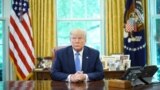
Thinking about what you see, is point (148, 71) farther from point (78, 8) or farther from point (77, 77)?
point (78, 8)

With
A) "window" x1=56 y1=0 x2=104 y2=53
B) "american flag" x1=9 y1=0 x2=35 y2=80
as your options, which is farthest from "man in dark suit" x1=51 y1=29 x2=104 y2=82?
"window" x1=56 y1=0 x2=104 y2=53

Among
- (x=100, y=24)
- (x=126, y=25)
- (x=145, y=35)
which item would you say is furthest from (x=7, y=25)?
(x=145, y=35)

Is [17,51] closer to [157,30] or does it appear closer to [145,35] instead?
[145,35]

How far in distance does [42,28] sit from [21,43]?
52 cm

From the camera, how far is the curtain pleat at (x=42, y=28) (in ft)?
17.9

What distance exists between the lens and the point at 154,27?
19.1 ft

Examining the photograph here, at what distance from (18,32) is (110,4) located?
1.81 m

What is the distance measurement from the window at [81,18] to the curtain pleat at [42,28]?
0.30 m

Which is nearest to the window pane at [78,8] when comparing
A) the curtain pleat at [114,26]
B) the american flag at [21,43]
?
the curtain pleat at [114,26]

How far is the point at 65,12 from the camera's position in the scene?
19.1 feet

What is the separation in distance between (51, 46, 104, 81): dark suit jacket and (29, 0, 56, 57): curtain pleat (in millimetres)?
2167

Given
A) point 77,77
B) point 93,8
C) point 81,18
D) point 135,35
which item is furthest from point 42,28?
point 77,77

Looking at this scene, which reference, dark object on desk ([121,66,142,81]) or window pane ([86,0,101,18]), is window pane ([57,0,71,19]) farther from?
dark object on desk ([121,66,142,81])

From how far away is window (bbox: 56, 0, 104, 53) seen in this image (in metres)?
5.78
